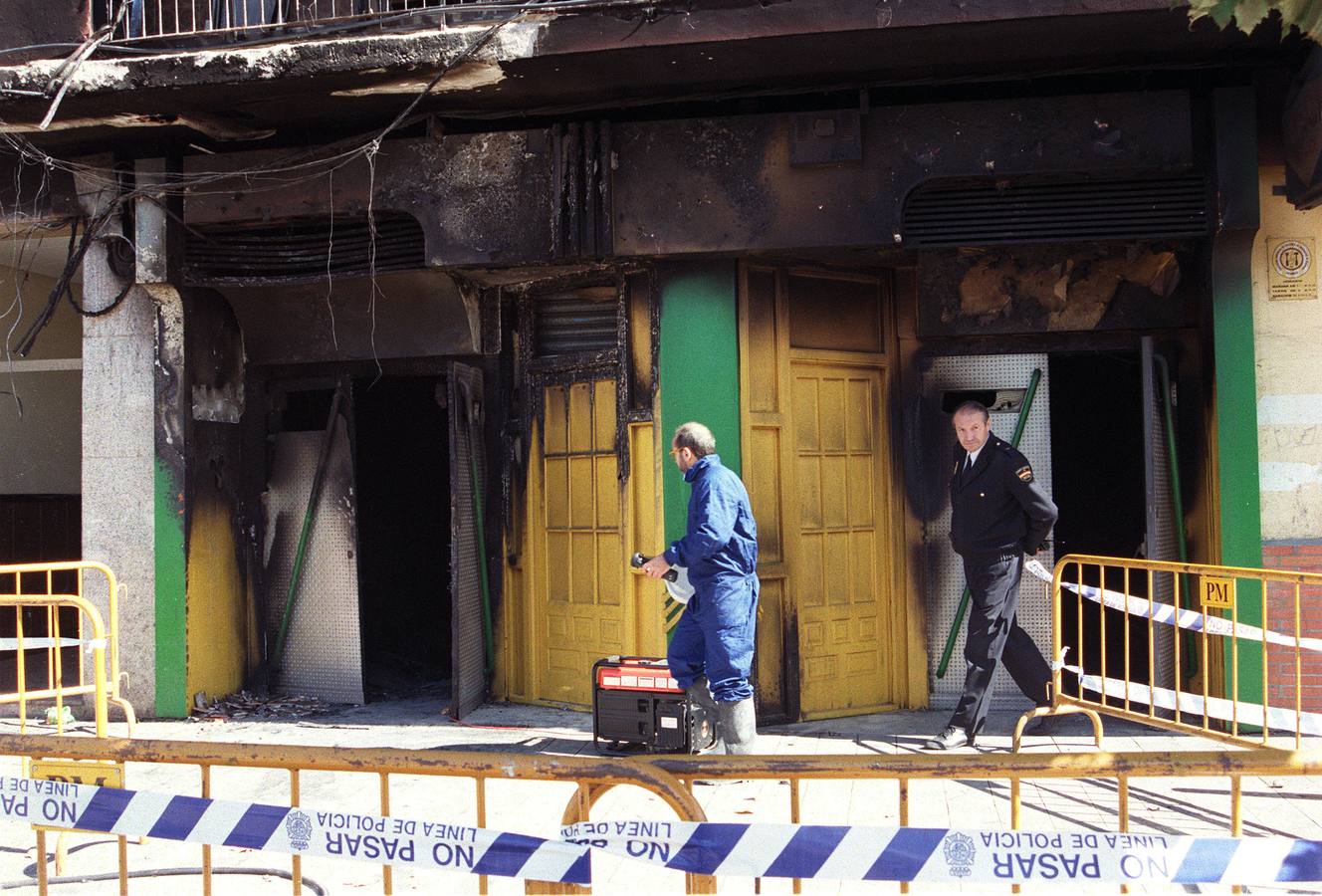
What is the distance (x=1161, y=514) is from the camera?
25.6 ft

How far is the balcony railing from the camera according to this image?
7.27 meters

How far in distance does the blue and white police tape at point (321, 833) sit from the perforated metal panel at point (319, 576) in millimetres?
5336

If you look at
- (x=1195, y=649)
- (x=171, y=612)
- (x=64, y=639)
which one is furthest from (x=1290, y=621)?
(x=171, y=612)

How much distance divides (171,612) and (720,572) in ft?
14.7

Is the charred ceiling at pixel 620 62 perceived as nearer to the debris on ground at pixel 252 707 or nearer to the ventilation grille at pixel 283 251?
the ventilation grille at pixel 283 251

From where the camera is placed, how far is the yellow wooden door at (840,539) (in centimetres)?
785

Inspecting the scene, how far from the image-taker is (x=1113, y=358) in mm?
8375

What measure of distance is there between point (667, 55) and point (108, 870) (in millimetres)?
5248

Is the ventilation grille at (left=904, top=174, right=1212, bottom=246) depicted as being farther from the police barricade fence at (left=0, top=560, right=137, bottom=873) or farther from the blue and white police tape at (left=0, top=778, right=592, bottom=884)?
the blue and white police tape at (left=0, top=778, right=592, bottom=884)

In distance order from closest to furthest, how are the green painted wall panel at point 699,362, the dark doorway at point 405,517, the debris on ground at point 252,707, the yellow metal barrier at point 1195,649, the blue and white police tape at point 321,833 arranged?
the blue and white police tape at point 321,833 → the yellow metal barrier at point 1195,649 → the green painted wall panel at point 699,362 → the debris on ground at point 252,707 → the dark doorway at point 405,517

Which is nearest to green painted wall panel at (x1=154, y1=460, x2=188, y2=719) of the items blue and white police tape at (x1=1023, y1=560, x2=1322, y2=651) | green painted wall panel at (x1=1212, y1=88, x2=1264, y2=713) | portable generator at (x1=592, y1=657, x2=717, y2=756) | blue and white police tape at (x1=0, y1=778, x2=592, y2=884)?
portable generator at (x1=592, y1=657, x2=717, y2=756)

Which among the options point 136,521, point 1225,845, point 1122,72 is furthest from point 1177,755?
point 136,521

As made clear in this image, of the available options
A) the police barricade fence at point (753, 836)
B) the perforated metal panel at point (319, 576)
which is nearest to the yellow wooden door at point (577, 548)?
the perforated metal panel at point (319, 576)

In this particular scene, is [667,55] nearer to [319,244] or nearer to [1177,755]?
[319,244]
